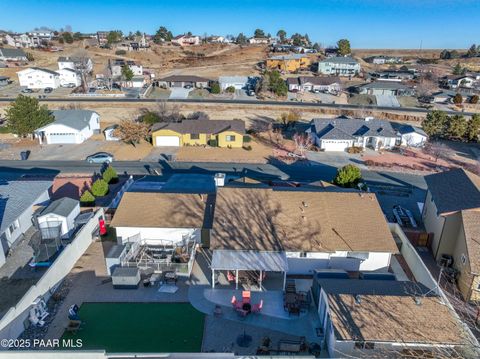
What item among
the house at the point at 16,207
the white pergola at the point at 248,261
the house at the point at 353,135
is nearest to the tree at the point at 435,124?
the house at the point at 353,135

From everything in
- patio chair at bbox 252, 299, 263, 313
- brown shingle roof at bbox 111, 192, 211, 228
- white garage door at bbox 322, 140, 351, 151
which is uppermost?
brown shingle roof at bbox 111, 192, 211, 228

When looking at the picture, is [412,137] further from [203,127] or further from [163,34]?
[163,34]

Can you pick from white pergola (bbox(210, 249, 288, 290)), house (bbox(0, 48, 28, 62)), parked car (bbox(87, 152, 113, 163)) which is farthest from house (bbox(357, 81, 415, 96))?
house (bbox(0, 48, 28, 62))

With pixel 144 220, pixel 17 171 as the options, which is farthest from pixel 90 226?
pixel 17 171

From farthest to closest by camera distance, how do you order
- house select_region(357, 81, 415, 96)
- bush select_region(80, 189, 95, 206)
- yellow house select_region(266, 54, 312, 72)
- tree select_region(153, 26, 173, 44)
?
tree select_region(153, 26, 173, 44)
yellow house select_region(266, 54, 312, 72)
house select_region(357, 81, 415, 96)
bush select_region(80, 189, 95, 206)

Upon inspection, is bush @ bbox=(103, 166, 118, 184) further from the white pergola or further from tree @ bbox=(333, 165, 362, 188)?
tree @ bbox=(333, 165, 362, 188)

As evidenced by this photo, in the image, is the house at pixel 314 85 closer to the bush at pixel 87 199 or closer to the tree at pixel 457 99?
the tree at pixel 457 99

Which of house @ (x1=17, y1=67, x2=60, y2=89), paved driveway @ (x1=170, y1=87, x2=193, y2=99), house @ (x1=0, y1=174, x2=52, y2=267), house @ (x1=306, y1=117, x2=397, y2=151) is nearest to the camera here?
house @ (x1=0, y1=174, x2=52, y2=267)
